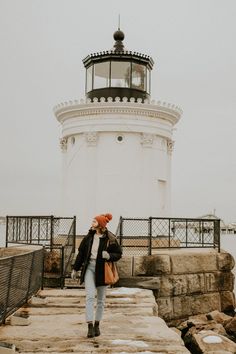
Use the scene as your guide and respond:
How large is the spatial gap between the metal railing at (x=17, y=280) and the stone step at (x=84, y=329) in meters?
0.23

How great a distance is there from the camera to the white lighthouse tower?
1752cm

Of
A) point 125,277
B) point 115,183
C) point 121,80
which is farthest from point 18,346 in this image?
point 121,80

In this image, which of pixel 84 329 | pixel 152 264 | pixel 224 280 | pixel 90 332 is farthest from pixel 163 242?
pixel 90 332

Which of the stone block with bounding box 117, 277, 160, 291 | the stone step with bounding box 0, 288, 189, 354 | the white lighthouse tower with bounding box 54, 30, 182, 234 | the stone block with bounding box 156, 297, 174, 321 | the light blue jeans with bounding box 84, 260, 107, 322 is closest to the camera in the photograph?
the stone step with bounding box 0, 288, 189, 354

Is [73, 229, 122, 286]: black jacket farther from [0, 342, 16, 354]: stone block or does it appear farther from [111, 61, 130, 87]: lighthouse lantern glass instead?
[111, 61, 130, 87]: lighthouse lantern glass

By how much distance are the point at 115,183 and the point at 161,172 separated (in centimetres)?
169

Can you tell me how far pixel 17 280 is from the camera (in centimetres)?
Answer: 912

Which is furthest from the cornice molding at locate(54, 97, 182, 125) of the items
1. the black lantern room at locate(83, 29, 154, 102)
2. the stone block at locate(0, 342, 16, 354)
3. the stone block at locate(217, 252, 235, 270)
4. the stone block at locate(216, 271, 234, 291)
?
the stone block at locate(0, 342, 16, 354)

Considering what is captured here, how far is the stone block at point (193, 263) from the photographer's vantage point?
13.9m

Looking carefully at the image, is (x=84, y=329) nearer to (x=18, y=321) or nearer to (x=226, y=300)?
(x=18, y=321)

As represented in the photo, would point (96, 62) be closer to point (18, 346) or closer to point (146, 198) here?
point (146, 198)

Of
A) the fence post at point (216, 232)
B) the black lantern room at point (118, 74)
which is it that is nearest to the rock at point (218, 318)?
the fence post at point (216, 232)

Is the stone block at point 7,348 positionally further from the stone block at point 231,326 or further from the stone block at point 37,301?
the stone block at point 231,326

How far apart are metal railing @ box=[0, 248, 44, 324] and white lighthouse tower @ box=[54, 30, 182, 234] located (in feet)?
20.2
